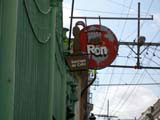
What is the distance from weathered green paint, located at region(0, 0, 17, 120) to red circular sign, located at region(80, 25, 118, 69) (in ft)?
49.5

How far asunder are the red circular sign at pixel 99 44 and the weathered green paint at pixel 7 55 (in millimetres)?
15087

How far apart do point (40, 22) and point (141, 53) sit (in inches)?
762

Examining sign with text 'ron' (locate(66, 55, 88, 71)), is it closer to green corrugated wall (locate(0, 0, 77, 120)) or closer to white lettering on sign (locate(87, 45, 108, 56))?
green corrugated wall (locate(0, 0, 77, 120))

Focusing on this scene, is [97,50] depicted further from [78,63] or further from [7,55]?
[7,55]

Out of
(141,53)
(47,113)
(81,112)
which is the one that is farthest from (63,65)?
(81,112)

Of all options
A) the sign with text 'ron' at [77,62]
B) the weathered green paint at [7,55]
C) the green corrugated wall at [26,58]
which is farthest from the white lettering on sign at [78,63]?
the weathered green paint at [7,55]

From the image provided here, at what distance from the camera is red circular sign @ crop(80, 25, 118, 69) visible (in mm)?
21484

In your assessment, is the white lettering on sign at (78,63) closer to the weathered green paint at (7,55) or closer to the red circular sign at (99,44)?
the red circular sign at (99,44)

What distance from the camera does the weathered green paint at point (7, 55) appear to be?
5867mm

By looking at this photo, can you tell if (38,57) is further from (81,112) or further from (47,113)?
(81,112)

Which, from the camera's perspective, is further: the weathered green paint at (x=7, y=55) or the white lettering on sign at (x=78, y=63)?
the white lettering on sign at (x=78, y=63)

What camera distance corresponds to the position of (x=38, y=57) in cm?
912

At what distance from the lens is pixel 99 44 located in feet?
72.0

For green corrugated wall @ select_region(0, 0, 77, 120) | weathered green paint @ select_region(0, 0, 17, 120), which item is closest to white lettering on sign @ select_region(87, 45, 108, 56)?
green corrugated wall @ select_region(0, 0, 77, 120)
